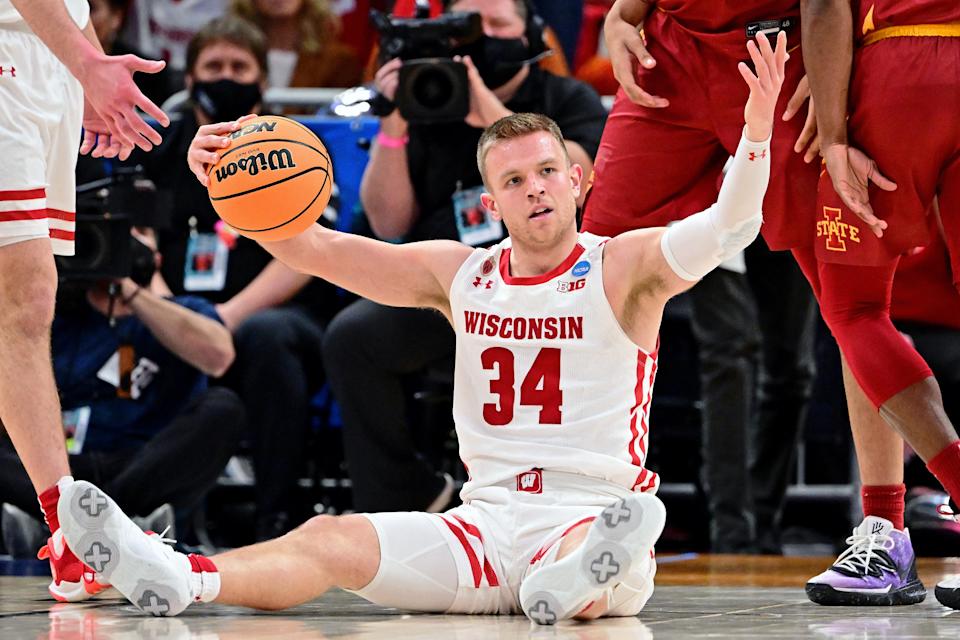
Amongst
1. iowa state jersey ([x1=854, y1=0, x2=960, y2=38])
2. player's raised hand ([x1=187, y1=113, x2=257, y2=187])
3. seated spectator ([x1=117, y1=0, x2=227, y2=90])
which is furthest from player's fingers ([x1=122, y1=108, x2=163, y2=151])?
seated spectator ([x1=117, y1=0, x2=227, y2=90])

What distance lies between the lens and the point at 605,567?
304 cm

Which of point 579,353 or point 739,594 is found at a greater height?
point 579,353

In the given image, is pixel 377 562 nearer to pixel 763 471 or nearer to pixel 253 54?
pixel 763 471

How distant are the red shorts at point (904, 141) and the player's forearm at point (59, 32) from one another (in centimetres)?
201

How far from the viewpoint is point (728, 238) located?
11.1 feet

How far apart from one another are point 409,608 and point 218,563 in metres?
0.56

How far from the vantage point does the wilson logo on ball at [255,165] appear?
3662 mm

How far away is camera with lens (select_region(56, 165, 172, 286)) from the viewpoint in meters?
5.66

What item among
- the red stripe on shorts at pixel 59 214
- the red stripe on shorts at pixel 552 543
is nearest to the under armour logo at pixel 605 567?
the red stripe on shorts at pixel 552 543

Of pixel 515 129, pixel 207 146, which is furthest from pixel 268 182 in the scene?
pixel 515 129

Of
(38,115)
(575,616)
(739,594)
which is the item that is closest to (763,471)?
(739,594)

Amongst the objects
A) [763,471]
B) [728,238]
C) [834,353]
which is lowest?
[763,471]

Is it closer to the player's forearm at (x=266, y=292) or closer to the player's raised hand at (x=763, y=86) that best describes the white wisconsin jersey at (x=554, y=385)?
the player's raised hand at (x=763, y=86)

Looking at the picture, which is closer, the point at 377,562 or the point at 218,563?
the point at 218,563
